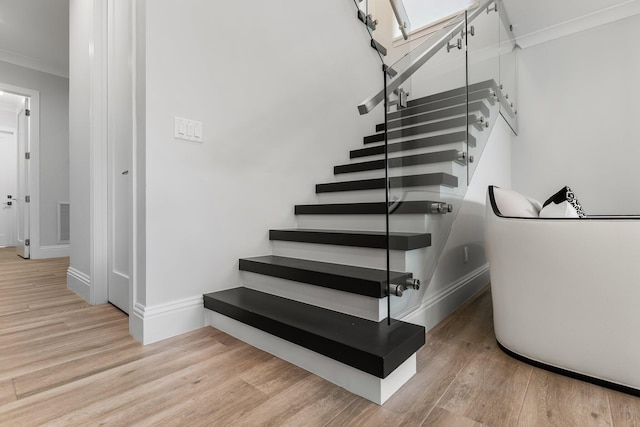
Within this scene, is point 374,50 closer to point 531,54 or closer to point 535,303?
point 531,54

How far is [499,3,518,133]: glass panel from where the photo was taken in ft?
10.4

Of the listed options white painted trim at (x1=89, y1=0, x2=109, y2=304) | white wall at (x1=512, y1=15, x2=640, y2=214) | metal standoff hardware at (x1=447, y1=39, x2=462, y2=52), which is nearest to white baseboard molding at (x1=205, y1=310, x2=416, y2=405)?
white painted trim at (x1=89, y1=0, x2=109, y2=304)

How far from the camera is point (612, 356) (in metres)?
1.15

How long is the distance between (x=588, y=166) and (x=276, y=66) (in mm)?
3522

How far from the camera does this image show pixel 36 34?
12.0ft

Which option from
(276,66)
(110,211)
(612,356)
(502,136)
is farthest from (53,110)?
(612,356)

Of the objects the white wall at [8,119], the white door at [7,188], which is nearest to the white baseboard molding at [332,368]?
the white door at [7,188]

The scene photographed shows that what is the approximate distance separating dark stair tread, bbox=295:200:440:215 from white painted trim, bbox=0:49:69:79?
4.62 metres

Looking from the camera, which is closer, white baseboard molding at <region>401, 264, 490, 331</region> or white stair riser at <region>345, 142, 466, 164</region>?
white stair riser at <region>345, 142, 466, 164</region>

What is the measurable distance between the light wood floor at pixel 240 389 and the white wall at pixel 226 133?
36 cm

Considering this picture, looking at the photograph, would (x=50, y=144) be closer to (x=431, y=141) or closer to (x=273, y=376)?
(x=273, y=376)

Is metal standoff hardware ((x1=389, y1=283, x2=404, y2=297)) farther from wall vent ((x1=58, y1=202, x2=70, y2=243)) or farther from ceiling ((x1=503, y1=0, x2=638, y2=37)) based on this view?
wall vent ((x1=58, y1=202, x2=70, y2=243))

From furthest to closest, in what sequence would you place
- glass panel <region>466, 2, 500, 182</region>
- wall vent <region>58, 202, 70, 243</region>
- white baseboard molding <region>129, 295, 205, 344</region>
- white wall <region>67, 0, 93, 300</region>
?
1. wall vent <region>58, 202, 70, 243</region>
2. white wall <region>67, 0, 93, 300</region>
3. glass panel <region>466, 2, 500, 182</region>
4. white baseboard molding <region>129, 295, 205, 344</region>

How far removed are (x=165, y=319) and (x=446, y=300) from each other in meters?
1.66
